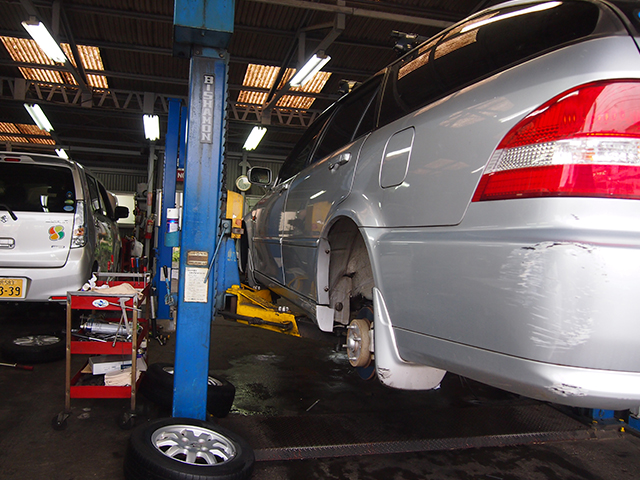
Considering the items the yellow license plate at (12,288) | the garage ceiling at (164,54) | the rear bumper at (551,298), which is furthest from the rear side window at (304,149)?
the garage ceiling at (164,54)

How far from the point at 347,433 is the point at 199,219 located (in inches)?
58.0

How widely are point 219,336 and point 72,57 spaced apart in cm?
728

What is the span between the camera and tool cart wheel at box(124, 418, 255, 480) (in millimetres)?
1694

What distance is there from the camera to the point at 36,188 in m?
3.97

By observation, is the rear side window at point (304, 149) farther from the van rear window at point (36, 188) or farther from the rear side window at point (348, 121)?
the van rear window at point (36, 188)

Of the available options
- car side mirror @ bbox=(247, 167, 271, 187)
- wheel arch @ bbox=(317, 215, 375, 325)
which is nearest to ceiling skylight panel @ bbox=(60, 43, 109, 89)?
car side mirror @ bbox=(247, 167, 271, 187)

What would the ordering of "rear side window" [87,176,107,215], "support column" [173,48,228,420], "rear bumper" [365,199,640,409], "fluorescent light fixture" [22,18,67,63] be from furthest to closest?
"fluorescent light fixture" [22,18,67,63] → "rear side window" [87,176,107,215] → "support column" [173,48,228,420] → "rear bumper" [365,199,640,409]

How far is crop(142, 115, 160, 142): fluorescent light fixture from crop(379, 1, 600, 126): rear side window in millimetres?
9821

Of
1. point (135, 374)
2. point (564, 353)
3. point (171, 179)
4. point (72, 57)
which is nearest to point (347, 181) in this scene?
point (564, 353)

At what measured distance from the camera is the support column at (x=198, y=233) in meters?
2.21

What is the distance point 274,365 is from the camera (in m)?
3.88

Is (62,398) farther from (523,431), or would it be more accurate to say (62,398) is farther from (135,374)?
(523,431)

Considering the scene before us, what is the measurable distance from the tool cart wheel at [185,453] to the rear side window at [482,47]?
5.29ft

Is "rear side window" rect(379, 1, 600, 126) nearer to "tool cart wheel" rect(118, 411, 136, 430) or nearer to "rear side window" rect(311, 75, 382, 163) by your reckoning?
"rear side window" rect(311, 75, 382, 163)
